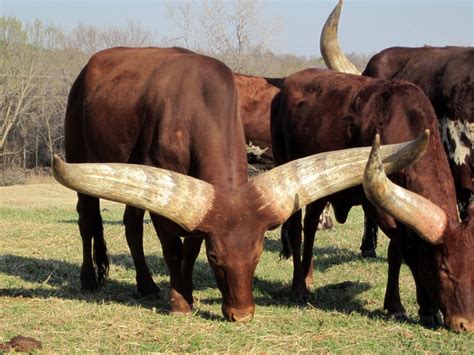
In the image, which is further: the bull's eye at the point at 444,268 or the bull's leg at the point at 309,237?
the bull's leg at the point at 309,237

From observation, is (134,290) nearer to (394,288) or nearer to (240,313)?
(240,313)

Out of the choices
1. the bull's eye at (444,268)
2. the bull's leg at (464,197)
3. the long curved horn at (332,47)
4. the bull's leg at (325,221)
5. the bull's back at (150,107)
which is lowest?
the bull's leg at (325,221)

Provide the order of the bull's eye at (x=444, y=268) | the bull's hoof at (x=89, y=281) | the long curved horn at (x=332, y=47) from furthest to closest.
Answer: the long curved horn at (x=332, y=47), the bull's hoof at (x=89, y=281), the bull's eye at (x=444, y=268)

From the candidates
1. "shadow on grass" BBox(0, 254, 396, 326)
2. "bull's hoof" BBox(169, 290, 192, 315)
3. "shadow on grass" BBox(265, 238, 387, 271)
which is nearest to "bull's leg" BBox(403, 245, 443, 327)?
"shadow on grass" BBox(0, 254, 396, 326)

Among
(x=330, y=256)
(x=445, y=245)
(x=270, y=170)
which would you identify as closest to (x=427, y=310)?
(x=445, y=245)

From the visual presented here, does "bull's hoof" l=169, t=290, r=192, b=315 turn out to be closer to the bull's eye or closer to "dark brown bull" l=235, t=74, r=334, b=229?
the bull's eye

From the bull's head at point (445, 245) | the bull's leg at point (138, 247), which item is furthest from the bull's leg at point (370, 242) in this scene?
the bull's head at point (445, 245)

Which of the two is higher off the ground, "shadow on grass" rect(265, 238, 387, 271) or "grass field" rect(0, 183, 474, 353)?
"grass field" rect(0, 183, 474, 353)

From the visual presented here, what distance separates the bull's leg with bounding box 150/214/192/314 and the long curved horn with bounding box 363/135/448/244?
177 cm

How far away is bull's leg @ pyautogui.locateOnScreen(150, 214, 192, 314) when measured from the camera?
6184 millimetres

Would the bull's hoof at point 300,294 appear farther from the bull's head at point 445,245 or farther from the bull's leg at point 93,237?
the bull's leg at point 93,237

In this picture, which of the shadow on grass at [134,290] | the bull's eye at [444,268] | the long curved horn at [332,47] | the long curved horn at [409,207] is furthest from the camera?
the long curved horn at [332,47]

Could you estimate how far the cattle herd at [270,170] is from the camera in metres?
5.35

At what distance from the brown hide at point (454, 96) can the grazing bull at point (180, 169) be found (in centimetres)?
242
